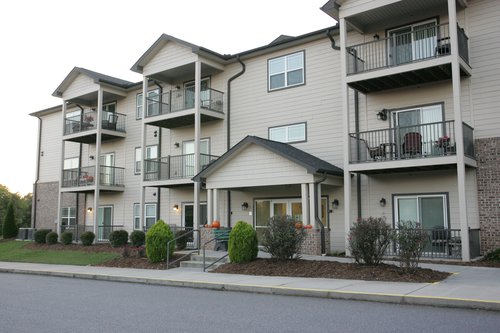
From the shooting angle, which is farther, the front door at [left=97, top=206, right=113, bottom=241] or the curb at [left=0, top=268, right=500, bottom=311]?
the front door at [left=97, top=206, right=113, bottom=241]

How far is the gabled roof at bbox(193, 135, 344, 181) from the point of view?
16.5 meters

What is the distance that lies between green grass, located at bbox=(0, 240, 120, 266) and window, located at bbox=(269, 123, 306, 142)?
8012 millimetres

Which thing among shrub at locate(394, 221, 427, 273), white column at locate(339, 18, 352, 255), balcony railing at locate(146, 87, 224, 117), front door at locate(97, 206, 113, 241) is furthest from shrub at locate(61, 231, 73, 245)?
shrub at locate(394, 221, 427, 273)

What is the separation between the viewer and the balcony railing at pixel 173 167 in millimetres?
22016

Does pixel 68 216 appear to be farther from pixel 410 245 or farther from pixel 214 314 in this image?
pixel 410 245

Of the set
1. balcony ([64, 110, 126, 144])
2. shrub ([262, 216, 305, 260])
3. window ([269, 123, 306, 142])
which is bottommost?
shrub ([262, 216, 305, 260])

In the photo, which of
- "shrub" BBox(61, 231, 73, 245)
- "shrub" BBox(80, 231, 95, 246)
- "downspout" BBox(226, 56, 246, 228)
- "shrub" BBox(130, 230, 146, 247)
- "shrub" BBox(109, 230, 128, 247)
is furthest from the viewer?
"shrub" BBox(61, 231, 73, 245)

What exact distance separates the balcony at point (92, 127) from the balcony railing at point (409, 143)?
563 inches

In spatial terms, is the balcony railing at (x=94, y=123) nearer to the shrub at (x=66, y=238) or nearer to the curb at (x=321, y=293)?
the shrub at (x=66, y=238)

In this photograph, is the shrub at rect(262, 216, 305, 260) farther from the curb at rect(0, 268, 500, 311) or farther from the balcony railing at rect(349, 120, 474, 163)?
the balcony railing at rect(349, 120, 474, 163)

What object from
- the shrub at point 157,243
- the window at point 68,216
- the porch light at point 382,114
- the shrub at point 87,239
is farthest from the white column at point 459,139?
the window at point 68,216

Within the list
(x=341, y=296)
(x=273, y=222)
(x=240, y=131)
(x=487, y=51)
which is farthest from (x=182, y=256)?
(x=487, y=51)

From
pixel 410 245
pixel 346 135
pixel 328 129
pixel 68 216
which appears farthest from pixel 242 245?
pixel 68 216

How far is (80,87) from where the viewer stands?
87.4ft
